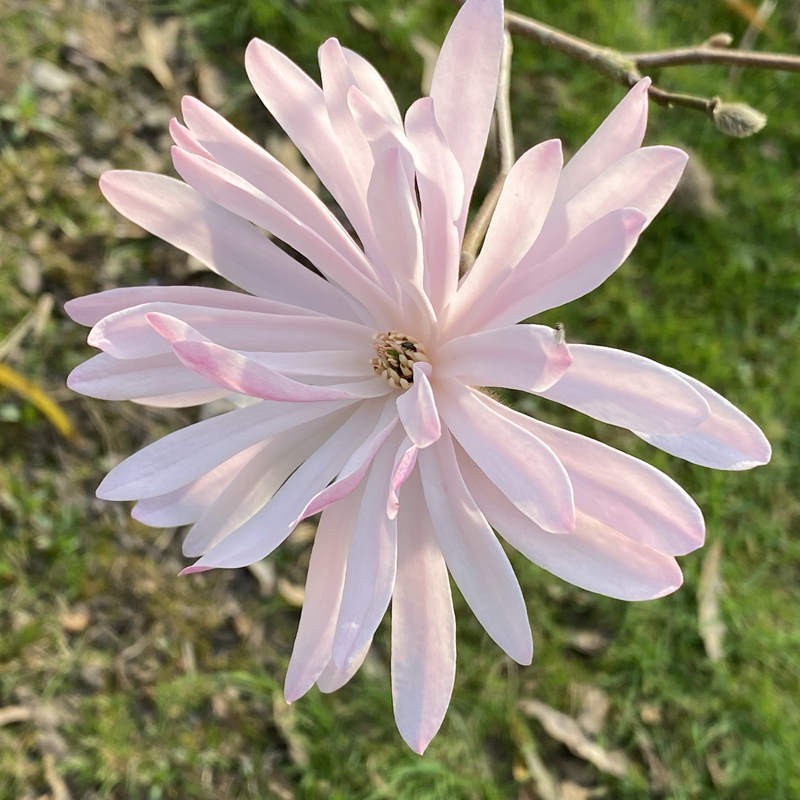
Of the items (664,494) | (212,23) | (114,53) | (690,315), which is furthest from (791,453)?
(114,53)

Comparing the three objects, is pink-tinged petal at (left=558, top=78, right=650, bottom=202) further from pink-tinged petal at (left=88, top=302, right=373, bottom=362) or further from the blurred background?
the blurred background

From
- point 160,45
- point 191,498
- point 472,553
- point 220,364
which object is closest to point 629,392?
point 472,553

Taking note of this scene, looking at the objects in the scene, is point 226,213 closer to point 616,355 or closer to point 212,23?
point 616,355

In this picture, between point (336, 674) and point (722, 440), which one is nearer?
point (722, 440)

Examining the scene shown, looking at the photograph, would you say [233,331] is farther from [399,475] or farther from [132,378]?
[399,475]

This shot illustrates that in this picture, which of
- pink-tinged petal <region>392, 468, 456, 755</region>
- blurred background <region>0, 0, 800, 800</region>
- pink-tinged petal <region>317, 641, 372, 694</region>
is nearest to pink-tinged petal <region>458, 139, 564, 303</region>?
pink-tinged petal <region>392, 468, 456, 755</region>

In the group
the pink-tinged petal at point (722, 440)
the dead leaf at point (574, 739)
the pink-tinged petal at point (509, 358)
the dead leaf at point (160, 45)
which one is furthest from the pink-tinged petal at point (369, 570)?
the dead leaf at point (160, 45)
